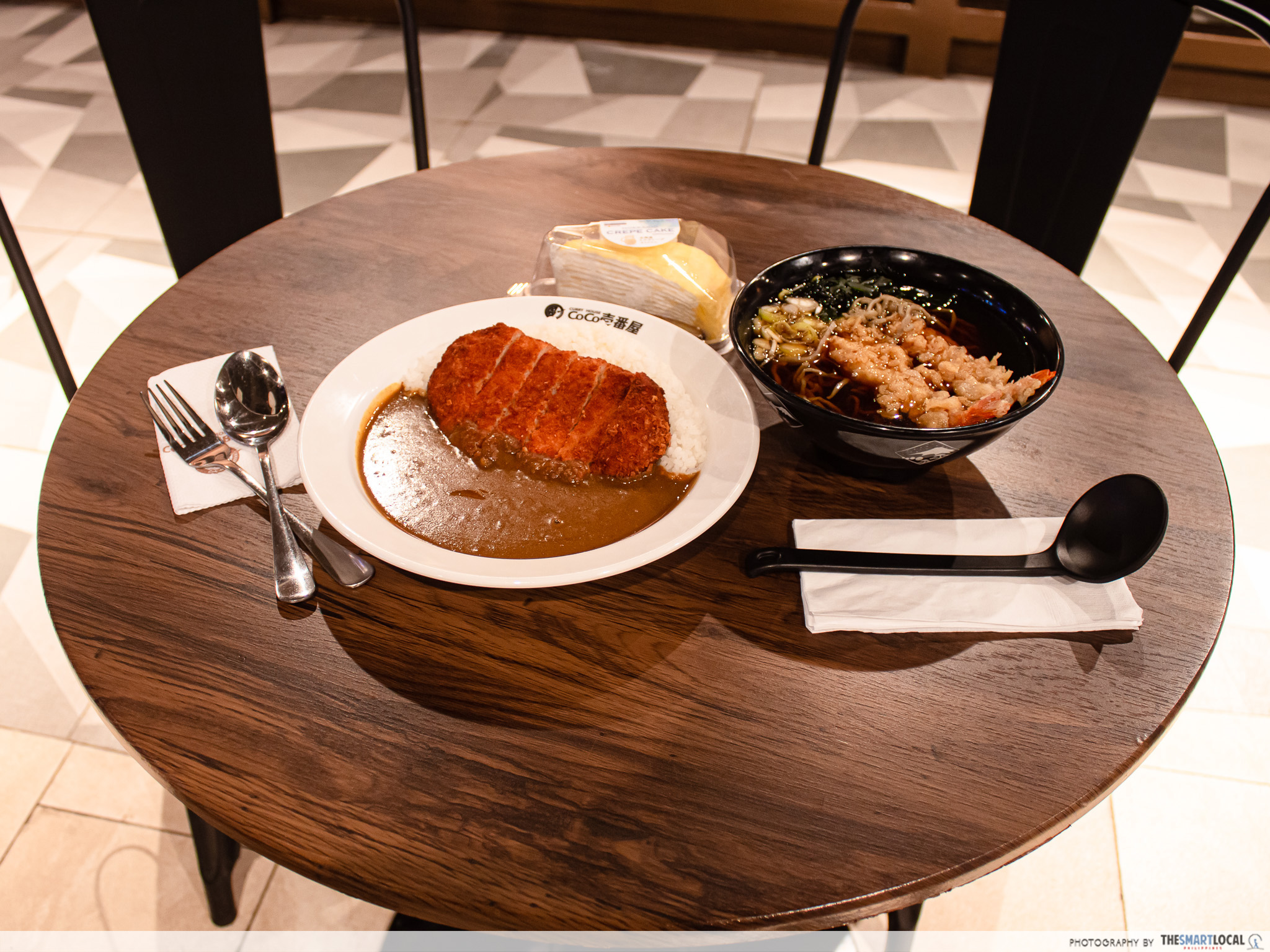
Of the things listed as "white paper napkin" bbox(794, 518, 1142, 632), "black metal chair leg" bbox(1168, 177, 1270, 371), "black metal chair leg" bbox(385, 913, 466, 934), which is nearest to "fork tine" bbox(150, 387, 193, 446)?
"white paper napkin" bbox(794, 518, 1142, 632)

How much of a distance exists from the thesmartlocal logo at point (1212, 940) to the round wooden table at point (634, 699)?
1106 mm

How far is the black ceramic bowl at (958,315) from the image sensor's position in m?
0.92

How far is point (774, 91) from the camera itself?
461 cm

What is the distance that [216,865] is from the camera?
1.49m

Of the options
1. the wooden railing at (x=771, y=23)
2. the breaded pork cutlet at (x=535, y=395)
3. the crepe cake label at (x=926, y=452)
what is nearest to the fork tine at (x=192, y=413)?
the breaded pork cutlet at (x=535, y=395)

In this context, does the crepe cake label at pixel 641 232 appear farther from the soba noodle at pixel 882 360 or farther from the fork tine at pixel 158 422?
the fork tine at pixel 158 422

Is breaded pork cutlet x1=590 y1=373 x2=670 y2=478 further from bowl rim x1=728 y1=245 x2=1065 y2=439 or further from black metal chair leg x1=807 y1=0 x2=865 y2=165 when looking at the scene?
black metal chair leg x1=807 y1=0 x2=865 y2=165

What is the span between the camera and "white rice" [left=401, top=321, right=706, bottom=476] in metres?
1.03

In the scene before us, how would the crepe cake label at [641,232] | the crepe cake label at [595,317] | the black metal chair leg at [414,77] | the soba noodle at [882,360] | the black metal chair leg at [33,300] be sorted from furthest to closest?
the black metal chair leg at [414,77] → the black metal chair leg at [33,300] → the crepe cake label at [641,232] → the crepe cake label at [595,317] → the soba noodle at [882,360]

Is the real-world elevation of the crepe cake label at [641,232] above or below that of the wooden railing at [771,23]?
above

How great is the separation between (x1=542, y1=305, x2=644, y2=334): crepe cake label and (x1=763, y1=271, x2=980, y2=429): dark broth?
0.67 feet

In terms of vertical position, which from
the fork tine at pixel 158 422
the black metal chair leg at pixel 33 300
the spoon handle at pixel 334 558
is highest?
the fork tine at pixel 158 422

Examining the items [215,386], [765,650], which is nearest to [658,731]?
[765,650]

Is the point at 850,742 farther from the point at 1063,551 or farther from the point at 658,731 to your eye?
the point at 1063,551
